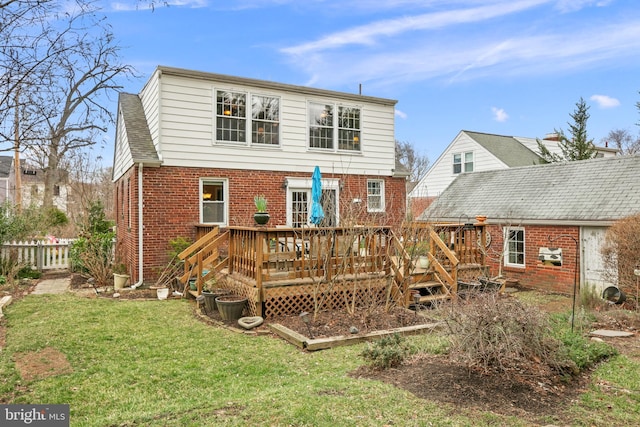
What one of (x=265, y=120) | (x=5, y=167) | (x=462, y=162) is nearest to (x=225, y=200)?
(x=265, y=120)

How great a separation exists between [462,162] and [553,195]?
1136 centimetres

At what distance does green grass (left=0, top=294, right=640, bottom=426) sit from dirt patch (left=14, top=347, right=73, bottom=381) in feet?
0.35

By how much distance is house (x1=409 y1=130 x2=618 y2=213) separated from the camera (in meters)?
22.3

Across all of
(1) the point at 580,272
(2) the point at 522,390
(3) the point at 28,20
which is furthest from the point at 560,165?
(3) the point at 28,20

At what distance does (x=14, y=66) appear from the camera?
409 centimetres

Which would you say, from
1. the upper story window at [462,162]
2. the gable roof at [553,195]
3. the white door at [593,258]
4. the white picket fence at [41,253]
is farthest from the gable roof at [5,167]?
the white door at [593,258]

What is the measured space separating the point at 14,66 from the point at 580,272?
40.5 ft

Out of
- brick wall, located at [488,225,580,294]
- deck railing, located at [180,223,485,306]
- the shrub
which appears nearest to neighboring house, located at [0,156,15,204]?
deck railing, located at [180,223,485,306]

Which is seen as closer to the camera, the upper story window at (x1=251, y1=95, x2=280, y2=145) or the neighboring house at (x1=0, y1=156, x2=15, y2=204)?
the upper story window at (x1=251, y1=95, x2=280, y2=145)

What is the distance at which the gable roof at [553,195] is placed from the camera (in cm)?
1073

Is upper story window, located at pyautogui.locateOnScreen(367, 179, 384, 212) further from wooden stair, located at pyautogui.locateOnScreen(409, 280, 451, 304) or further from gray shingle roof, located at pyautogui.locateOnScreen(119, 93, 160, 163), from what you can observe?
gray shingle roof, located at pyautogui.locateOnScreen(119, 93, 160, 163)

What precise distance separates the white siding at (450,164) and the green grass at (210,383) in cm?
1678

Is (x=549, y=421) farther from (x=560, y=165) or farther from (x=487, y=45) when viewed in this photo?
(x=487, y=45)

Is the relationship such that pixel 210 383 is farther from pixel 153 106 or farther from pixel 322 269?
pixel 153 106
